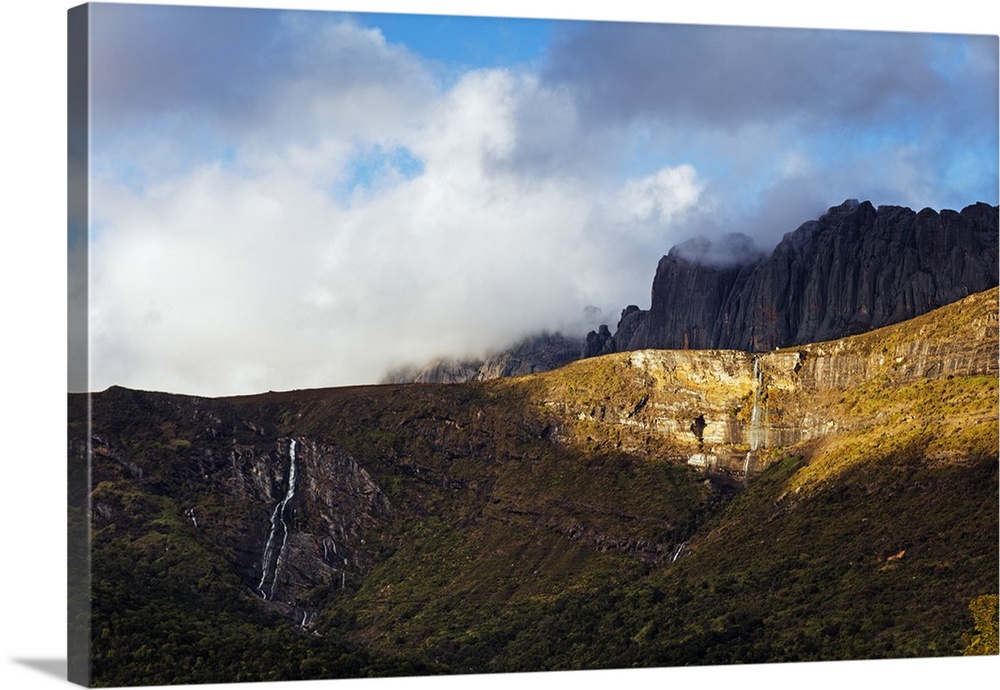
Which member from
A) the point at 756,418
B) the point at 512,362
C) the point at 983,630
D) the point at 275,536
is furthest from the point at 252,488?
the point at 983,630

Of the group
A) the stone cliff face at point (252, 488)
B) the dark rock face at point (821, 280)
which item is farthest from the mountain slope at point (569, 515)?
the dark rock face at point (821, 280)

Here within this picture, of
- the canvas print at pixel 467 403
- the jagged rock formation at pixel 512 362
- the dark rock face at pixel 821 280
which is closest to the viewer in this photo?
the canvas print at pixel 467 403

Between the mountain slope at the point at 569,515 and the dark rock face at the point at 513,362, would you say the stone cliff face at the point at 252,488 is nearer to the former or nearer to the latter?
the mountain slope at the point at 569,515

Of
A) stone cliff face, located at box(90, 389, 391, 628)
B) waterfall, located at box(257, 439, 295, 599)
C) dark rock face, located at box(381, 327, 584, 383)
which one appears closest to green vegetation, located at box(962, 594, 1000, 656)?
stone cliff face, located at box(90, 389, 391, 628)

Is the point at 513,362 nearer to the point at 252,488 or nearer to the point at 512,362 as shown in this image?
the point at 512,362

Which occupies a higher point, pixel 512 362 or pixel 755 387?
pixel 512 362

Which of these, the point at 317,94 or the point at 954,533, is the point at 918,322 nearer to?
the point at 954,533

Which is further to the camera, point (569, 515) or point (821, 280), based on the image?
point (821, 280)

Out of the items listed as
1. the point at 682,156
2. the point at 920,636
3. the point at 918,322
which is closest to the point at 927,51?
the point at 682,156
